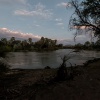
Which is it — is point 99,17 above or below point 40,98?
above

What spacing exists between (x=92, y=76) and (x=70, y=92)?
7.97 ft

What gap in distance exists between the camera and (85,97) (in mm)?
8102

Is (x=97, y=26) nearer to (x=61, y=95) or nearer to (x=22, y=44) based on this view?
(x=61, y=95)

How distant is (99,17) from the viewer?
25781 mm

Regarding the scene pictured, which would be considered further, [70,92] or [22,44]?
[22,44]

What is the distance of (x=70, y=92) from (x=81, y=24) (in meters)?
19.3

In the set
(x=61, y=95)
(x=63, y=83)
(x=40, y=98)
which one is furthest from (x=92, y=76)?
(x=40, y=98)

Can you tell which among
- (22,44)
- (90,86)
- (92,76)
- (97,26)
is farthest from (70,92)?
(22,44)

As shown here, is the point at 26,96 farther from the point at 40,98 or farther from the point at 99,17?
the point at 99,17

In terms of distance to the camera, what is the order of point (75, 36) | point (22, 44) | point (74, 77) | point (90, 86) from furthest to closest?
point (22, 44) → point (75, 36) → point (74, 77) → point (90, 86)

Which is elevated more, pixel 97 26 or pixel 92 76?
pixel 97 26

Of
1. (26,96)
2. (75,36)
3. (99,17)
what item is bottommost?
(26,96)

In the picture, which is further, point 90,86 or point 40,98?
point 90,86

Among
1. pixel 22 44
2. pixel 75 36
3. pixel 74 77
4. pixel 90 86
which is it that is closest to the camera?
pixel 90 86
